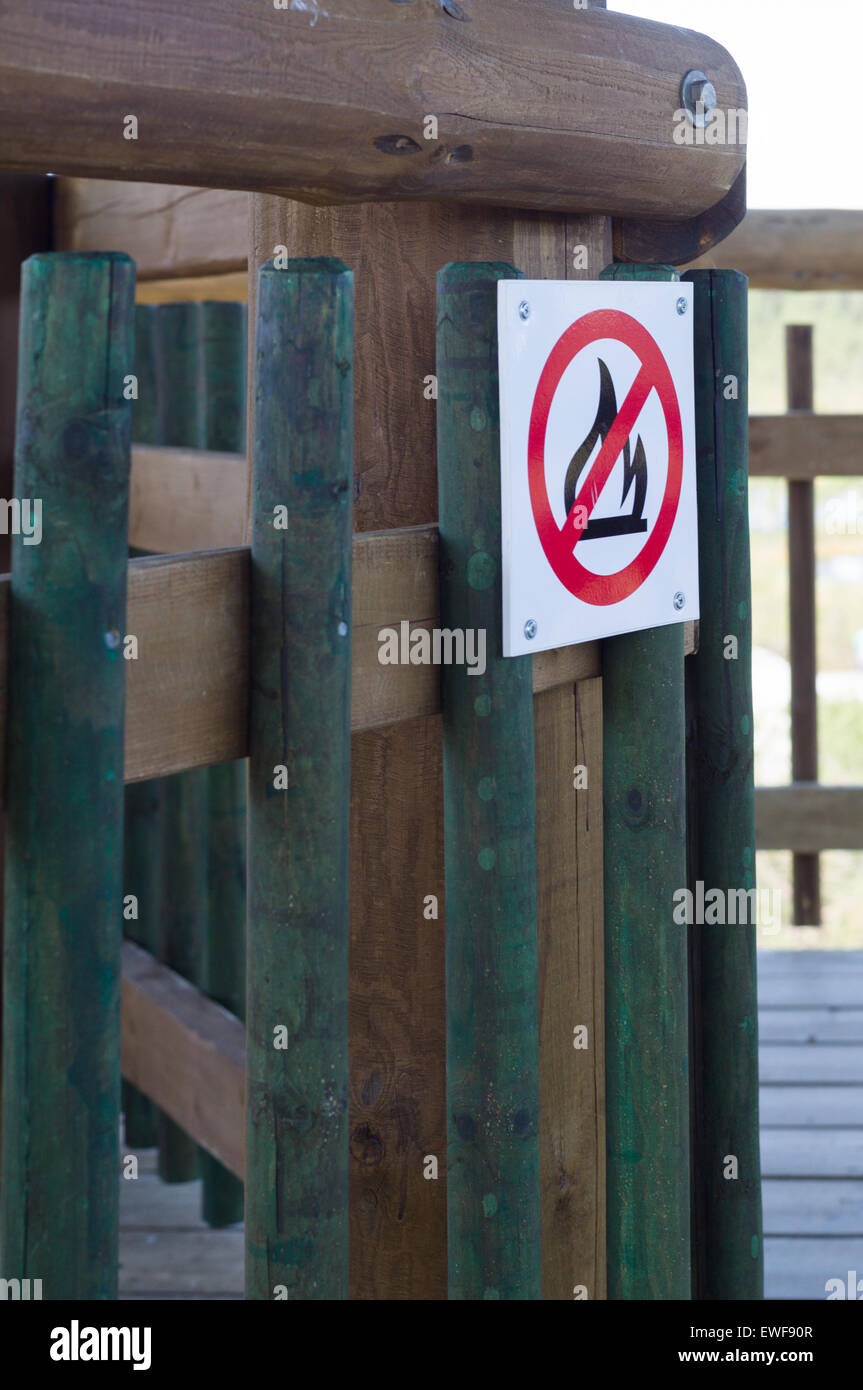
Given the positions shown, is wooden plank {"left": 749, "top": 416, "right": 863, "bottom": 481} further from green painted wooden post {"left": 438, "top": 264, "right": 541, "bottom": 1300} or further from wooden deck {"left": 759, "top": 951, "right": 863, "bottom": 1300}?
green painted wooden post {"left": 438, "top": 264, "right": 541, "bottom": 1300}

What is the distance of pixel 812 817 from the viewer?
361 centimetres

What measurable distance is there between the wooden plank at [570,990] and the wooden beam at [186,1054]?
812 millimetres

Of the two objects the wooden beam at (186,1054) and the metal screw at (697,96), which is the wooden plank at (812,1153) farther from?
the metal screw at (697,96)

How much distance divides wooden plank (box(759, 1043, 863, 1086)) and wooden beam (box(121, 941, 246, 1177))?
1069 mm

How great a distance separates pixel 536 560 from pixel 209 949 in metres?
1.59

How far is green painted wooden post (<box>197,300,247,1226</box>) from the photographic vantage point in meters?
2.60

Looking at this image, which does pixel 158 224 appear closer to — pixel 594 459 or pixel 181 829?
pixel 181 829

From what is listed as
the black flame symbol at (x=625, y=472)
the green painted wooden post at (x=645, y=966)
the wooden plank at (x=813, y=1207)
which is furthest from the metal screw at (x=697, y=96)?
the wooden plank at (x=813, y=1207)

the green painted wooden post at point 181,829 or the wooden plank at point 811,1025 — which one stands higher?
the green painted wooden post at point 181,829

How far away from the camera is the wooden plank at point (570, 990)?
137 cm

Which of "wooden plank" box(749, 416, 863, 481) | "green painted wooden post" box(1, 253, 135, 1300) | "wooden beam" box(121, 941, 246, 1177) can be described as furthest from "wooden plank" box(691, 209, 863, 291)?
"green painted wooden post" box(1, 253, 135, 1300)

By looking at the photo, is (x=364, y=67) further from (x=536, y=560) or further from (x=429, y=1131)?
(x=429, y=1131)

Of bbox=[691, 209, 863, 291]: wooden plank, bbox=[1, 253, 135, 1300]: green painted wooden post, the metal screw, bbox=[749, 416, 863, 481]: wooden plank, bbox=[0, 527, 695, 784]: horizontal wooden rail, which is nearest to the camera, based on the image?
bbox=[1, 253, 135, 1300]: green painted wooden post
